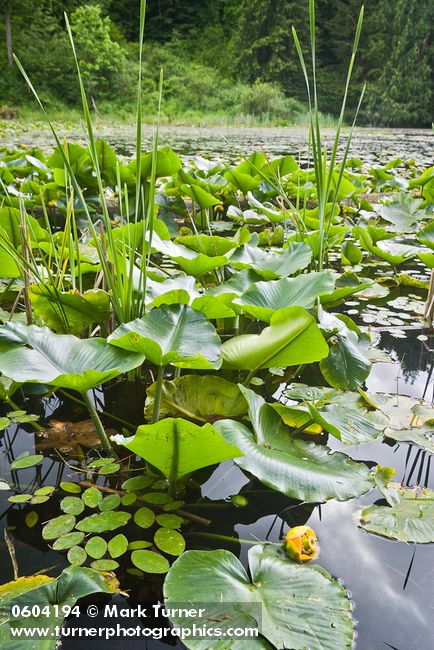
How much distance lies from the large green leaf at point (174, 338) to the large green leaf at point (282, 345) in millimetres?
58

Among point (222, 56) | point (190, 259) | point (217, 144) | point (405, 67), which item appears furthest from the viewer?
point (222, 56)

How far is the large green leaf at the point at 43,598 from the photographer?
40cm

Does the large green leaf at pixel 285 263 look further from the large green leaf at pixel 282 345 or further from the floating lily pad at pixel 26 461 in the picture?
the floating lily pad at pixel 26 461

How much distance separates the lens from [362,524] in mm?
571

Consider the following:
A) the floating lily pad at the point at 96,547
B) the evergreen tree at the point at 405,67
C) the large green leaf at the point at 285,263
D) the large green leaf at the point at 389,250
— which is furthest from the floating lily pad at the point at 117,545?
the evergreen tree at the point at 405,67

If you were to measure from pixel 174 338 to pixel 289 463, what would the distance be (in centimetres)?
22

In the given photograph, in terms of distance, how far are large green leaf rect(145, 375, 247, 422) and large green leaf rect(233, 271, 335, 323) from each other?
12cm

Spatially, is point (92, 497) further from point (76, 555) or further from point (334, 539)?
point (334, 539)

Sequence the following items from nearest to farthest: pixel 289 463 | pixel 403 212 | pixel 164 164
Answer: pixel 289 463 < pixel 164 164 < pixel 403 212

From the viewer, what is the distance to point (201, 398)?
0.74 m

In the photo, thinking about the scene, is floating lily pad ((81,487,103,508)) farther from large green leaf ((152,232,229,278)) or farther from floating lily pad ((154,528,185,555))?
large green leaf ((152,232,229,278))

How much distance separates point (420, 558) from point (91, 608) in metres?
0.33

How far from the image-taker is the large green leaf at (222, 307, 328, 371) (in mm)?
635

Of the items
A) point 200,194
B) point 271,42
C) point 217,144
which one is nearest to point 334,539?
point 200,194
